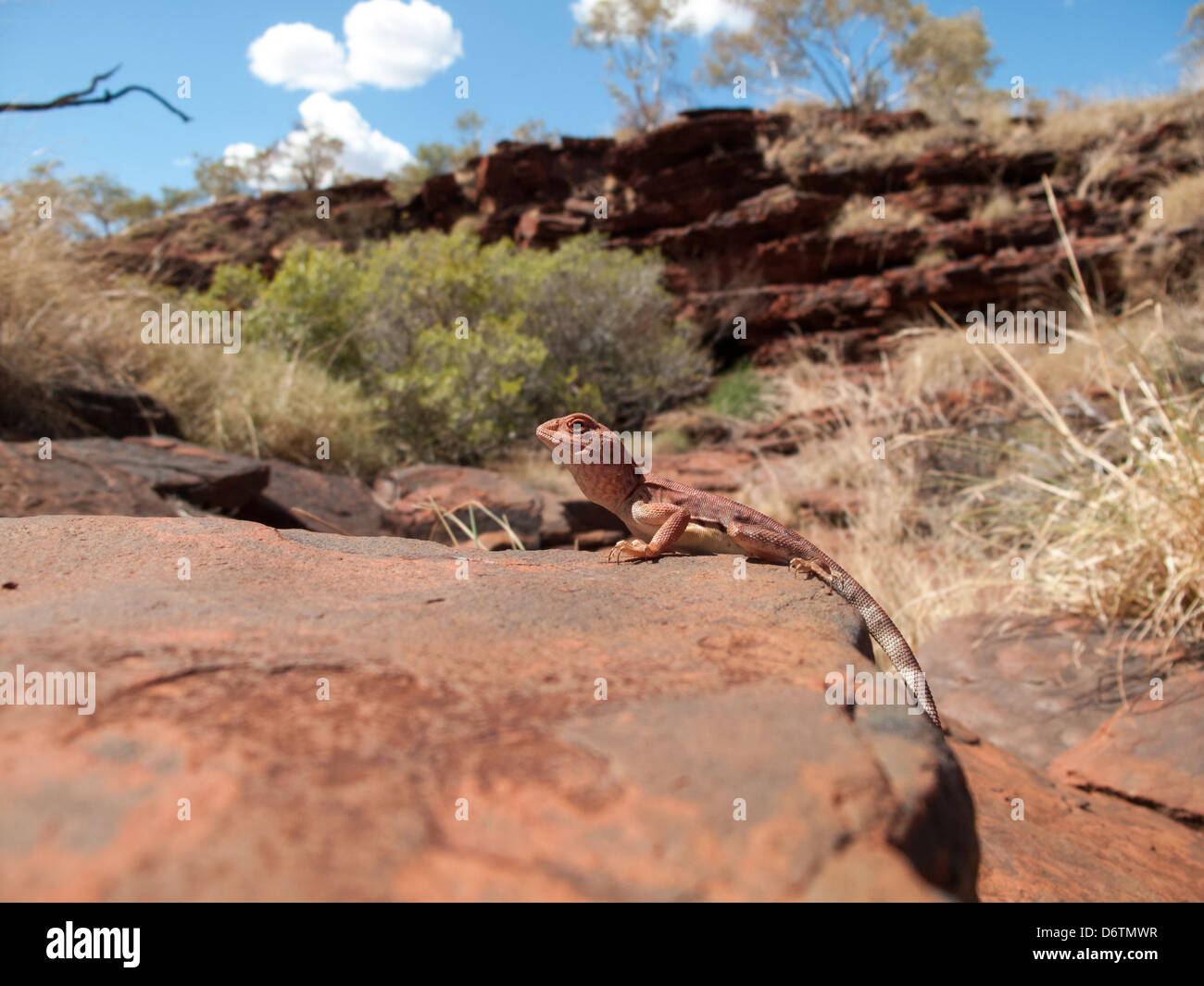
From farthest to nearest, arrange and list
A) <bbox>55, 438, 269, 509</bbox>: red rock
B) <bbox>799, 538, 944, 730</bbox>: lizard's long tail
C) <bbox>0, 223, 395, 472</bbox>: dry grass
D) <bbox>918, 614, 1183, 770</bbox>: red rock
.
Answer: <bbox>0, 223, 395, 472</bbox>: dry grass < <bbox>55, 438, 269, 509</bbox>: red rock < <bbox>918, 614, 1183, 770</bbox>: red rock < <bbox>799, 538, 944, 730</bbox>: lizard's long tail

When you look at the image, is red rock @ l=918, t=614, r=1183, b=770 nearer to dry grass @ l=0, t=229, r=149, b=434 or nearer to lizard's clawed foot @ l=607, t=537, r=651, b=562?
lizard's clawed foot @ l=607, t=537, r=651, b=562

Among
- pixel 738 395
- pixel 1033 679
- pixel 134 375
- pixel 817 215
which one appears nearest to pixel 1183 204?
pixel 817 215

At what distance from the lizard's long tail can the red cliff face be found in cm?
1197

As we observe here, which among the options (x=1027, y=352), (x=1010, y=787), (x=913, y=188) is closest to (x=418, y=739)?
(x=1010, y=787)

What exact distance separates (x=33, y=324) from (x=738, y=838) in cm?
906

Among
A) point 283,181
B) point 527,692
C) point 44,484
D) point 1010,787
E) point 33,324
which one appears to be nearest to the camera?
point 527,692

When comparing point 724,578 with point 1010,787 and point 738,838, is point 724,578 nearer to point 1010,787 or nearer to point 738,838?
point 738,838

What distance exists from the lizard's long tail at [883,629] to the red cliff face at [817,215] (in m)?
12.0

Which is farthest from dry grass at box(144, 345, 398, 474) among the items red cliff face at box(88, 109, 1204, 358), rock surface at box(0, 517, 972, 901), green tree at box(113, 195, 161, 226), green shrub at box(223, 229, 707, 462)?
green tree at box(113, 195, 161, 226)

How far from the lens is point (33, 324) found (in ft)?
25.8

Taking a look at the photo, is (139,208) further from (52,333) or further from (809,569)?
(809,569)

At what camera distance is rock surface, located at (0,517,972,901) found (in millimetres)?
1096

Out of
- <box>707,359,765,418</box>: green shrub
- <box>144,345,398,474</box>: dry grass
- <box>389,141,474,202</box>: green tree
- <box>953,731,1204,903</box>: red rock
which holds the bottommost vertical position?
<box>953,731,1204,903</box>: red rock

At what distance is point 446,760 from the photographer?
132cm
